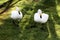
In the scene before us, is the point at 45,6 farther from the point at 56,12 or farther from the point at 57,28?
the point at 57,28

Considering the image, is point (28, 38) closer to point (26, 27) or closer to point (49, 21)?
point (26, 27)

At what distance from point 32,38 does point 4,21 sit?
576mm

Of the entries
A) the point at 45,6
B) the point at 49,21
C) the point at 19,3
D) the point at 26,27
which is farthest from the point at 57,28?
the point at 19,3

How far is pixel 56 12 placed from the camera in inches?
135

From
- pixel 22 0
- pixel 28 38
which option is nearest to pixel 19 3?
pixel 22 0

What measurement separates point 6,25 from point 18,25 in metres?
0.17

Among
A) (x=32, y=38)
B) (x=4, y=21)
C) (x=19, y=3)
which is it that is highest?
(x=19, y=3)

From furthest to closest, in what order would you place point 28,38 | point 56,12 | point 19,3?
1. point 19,3
2. point 56,12
3. point 28,38

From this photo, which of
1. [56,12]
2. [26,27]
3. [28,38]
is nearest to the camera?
[28,38]

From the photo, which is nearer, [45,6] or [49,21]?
[49,21]

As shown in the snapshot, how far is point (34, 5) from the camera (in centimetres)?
361

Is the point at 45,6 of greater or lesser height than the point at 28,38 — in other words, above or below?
above

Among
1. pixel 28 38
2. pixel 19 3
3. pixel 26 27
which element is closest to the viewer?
pixel 28 38

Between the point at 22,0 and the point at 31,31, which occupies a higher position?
the point at 22,0
